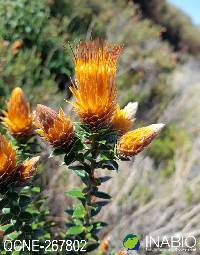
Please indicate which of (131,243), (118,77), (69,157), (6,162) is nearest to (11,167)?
(6,162)

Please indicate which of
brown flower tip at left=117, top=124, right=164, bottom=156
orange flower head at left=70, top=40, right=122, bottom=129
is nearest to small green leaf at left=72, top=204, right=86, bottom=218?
brown flower tip at left=117, top=124, right=164, bottom=156

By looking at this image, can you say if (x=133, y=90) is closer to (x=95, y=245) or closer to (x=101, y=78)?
(x=95, y=245)

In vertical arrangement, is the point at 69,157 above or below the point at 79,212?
above

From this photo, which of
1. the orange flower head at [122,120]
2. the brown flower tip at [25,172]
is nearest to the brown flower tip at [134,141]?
the orange flower head at [122,120]

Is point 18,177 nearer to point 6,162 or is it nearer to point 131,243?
point 6,162

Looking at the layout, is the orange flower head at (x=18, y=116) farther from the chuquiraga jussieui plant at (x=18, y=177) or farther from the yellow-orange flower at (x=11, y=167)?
the yellow-orange flower at (x=11, y=167)

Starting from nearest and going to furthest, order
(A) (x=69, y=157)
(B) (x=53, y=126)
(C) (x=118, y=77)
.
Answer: (B) (x=53, y=126)
(A) (x=69, y=157)
(C) (x=118, y=77)

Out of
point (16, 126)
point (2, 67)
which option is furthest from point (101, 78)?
point (2, 67)
